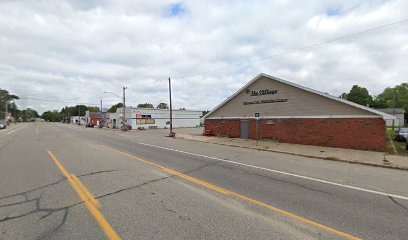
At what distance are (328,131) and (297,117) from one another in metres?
2.63

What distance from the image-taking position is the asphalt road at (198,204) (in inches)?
152

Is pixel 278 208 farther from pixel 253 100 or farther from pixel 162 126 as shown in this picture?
pixel 162 126

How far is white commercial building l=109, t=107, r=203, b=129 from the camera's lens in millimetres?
49562

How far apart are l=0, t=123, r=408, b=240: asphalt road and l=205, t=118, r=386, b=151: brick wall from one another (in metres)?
7.77

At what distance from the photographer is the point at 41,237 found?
11.9 feet

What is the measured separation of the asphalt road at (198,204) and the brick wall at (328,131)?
7.77 meters

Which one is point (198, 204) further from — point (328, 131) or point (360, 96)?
point (360, 96)

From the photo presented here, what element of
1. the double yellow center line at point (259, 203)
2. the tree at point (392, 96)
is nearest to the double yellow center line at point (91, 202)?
the double yellow center line at point (259, 203)

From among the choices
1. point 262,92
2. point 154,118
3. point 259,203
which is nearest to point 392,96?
point 154,118

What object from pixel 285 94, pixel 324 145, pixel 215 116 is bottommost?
pixel 324 145

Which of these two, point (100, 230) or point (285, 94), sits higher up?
point (285, 94)

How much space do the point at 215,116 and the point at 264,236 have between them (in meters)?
23.1

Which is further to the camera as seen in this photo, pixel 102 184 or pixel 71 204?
pixel 102 184

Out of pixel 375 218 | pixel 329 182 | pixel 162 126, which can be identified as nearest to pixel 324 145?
pixel 329 182
